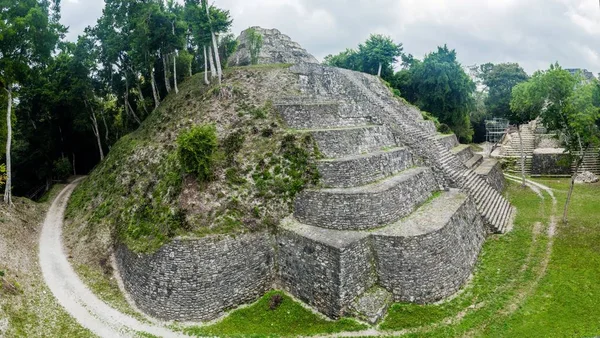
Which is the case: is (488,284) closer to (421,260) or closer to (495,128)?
(421,260)

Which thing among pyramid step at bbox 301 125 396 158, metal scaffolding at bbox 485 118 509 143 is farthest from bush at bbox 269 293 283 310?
metal scaffolding at bbox 485 118 509 143

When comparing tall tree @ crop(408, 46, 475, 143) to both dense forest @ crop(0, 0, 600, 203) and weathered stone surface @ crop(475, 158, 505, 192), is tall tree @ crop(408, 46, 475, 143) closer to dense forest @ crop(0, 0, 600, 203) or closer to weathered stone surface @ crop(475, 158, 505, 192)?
dense forest @ crop(0, 0, 600, 203)

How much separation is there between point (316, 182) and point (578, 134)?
564 inches

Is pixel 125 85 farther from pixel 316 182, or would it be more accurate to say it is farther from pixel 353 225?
pixel 353 225

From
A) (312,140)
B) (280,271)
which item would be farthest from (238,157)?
(280,271)

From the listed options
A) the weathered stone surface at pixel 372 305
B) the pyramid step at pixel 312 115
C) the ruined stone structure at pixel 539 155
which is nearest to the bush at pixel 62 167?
the pyramid step at pixel 312 115

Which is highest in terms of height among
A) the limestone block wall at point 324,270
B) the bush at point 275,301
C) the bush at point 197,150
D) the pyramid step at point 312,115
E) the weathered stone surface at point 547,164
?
the pyramid step at point 312,115

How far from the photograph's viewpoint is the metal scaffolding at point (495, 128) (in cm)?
5036

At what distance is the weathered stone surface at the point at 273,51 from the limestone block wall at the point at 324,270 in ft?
83.7

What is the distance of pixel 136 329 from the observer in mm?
14344

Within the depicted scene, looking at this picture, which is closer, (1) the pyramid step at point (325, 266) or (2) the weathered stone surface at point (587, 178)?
(1) the pyramid step at point (325, 266)

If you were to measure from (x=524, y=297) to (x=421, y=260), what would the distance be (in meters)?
4.17

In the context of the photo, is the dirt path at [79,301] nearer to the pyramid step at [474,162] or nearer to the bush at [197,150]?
the bush at [197,150]

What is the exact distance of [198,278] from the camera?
49.0ft
